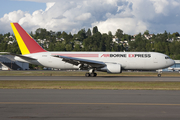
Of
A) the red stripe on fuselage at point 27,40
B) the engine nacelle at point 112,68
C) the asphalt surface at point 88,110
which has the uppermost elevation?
the red stripe on fuselage at point 27,40

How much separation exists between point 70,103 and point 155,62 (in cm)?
2494

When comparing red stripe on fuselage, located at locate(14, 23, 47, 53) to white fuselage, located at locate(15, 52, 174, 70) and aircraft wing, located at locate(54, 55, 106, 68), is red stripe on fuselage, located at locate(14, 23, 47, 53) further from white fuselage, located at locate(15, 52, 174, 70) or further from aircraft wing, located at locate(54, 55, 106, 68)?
aircraft wing, located at locate(54, 55, 106, 68)

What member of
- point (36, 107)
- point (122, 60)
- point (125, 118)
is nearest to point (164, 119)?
point (125, 118)

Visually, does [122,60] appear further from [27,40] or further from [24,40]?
[24,40]

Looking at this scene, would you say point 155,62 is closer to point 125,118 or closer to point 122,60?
point 122,60

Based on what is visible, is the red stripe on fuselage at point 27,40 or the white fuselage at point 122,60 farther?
the red stripe on fuselage at point 27,40

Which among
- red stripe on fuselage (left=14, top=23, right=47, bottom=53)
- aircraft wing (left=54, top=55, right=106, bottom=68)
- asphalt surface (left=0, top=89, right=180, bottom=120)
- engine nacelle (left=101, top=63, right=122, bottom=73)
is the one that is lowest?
asphalt surface (left=0, top=89, right=180, bottom=120)

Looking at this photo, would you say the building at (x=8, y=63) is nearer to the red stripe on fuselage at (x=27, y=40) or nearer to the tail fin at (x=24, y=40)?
the tail fin at (x=24, y=40)

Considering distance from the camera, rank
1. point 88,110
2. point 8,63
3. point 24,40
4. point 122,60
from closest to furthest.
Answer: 1. point 88,110
2. point 122,60
3. point 24,40
4. point 8,63

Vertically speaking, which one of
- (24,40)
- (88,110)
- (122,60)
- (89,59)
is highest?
(24,40)

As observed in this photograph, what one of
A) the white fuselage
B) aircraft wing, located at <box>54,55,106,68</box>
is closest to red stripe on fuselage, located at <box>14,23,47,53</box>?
the white fuselage

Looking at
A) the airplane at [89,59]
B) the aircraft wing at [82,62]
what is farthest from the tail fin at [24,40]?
the aircraft wing at [82,62]

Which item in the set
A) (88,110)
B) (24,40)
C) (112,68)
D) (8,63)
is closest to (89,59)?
(112,68)

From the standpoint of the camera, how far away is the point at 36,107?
1030cm
